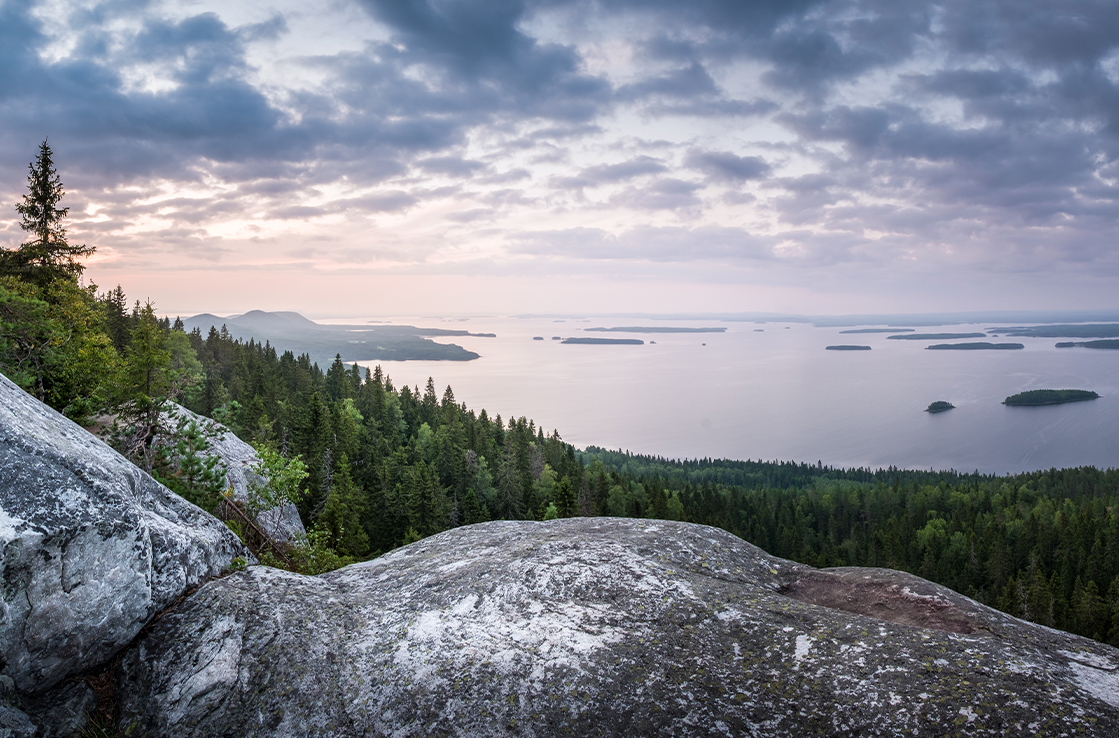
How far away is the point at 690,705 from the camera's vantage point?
5383 millimetres

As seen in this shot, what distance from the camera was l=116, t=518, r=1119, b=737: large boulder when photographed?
5.10 m

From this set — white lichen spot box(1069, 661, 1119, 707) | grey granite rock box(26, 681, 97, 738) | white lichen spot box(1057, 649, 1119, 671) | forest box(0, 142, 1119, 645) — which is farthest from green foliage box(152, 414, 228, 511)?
white lichen spot box(1057, 649, 1119, 671)

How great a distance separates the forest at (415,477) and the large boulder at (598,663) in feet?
20.0

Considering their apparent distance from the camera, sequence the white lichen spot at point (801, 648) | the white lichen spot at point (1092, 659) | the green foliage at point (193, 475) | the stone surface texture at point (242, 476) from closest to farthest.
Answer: the white lichen spot at point (1092, 659), the white lichen spot at point (801, 648), the green foliage at point (193, 475), the stone surface texture at point (242, 476)

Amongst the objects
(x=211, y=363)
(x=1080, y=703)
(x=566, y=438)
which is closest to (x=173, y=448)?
(x=1080, y=703)

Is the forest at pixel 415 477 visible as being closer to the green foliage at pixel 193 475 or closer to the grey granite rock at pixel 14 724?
the green foliage at pixel 193 475

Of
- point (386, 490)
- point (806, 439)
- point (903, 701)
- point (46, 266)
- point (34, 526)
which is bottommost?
point (806, 439)

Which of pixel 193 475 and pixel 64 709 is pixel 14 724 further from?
pixel 193 475

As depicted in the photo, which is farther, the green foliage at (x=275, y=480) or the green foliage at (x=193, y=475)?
the green foliage at (x=275, y=480)

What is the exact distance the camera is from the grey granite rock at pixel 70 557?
5227mm

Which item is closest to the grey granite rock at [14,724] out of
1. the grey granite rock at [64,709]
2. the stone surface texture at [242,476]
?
the grey granite rock at [64,709]

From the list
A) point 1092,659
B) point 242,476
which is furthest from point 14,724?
point 242,476

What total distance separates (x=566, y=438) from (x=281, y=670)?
149565mm

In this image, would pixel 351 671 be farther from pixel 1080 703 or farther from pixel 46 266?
pixel 46 266
